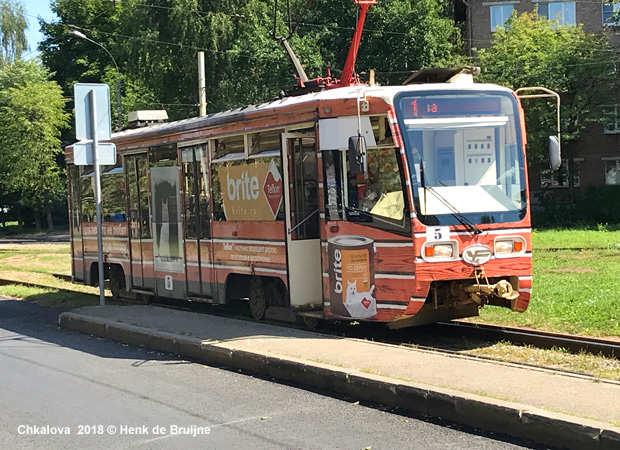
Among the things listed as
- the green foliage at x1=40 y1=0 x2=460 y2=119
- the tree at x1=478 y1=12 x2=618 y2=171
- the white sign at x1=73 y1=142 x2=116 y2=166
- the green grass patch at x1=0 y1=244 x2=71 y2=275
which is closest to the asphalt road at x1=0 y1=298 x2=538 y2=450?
the white sign at x1=73 y1=142 x2=116 y2=166

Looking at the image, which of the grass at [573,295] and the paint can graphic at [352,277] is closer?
the paint can graphic at [352,277]

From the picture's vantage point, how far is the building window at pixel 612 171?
4275cm

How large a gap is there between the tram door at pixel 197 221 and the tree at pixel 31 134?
1849 inches

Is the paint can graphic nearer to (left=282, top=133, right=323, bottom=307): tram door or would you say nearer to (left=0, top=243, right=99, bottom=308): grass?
(left=282, top=133, right=323, bottom=307): tram door

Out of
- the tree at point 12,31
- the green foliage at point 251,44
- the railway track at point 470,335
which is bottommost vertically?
the railway track at point 470,335

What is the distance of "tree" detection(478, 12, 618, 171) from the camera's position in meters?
37.7

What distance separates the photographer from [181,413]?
23.6ft

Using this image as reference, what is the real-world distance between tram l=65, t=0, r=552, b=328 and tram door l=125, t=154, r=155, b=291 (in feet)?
9.13

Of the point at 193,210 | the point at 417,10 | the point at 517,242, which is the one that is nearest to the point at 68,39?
the point at 417,10

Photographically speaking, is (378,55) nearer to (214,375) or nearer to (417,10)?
(417,10)

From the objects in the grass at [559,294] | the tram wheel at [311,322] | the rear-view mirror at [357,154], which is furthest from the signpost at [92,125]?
the rear-view mirror at [357,154]

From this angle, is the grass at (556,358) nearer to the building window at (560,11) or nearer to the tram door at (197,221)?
the tram door at (197,221)

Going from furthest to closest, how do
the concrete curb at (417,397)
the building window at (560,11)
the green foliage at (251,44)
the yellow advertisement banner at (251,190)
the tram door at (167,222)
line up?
the building window at (560,11) < the green foliage at (251,44) < the tram door at (167,222) < the yellow advertisement banner at (251,190) < the concrete curb at (417,397)

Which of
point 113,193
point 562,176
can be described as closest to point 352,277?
point 113,193
